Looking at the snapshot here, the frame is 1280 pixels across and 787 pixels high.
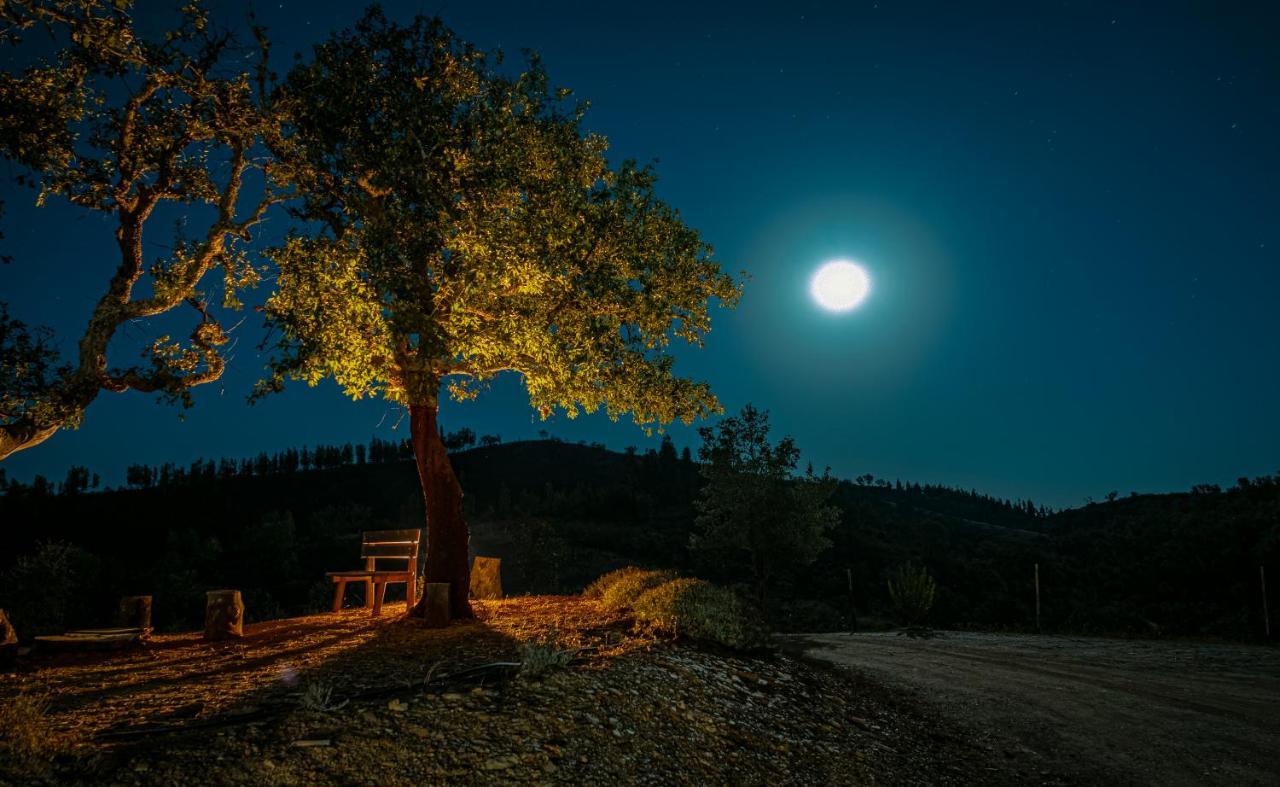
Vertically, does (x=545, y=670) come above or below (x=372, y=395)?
below

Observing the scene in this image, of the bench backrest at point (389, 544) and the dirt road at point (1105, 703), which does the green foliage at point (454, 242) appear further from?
the dirt road at point (1105, 703)

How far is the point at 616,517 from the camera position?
9619cm

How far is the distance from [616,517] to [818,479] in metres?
65.7

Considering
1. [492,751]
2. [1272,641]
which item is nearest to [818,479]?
[1272,641]

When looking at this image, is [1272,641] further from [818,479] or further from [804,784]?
[804,784]

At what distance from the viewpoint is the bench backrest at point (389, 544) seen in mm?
15102

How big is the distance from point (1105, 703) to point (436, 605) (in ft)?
36.4

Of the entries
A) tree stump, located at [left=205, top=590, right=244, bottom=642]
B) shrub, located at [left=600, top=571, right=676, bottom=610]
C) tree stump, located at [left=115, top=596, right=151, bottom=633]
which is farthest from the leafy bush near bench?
tree stump, located at [left=115, top=596, right=151, bottom=633]

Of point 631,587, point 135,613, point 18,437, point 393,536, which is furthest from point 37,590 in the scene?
point 631,587

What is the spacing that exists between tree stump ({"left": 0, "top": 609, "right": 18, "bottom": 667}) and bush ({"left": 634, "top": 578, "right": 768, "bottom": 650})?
918 centimetres

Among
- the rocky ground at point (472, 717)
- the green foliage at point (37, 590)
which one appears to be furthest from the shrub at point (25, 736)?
the green foliage at point (37, 590)

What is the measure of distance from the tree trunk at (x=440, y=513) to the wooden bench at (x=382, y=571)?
4.65 ft

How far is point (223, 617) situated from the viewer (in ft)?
37.3

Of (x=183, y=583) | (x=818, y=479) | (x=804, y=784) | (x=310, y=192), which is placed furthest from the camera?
(x=183, y=583)
